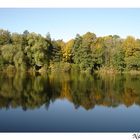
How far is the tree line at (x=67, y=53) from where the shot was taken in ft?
130

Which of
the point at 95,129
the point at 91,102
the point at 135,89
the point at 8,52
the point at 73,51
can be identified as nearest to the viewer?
the point at 95,129

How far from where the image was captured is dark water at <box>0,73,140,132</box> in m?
11.6

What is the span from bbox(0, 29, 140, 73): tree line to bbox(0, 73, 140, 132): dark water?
18945 millimetres

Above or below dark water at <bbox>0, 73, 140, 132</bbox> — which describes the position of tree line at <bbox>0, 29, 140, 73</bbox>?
above

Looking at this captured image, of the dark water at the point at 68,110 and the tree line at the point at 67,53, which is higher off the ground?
the tree line at the point at 67,53

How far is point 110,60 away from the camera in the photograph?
1612 inches

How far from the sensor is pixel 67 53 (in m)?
44.3

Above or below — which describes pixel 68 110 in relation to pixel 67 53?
below

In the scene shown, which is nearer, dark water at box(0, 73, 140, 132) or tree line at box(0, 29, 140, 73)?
dark water at box(0, 73, 140, 132)

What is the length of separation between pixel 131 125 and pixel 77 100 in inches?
216

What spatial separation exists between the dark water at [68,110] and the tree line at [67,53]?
1894 centimetres

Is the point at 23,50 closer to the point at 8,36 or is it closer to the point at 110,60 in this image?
the point at 8,36

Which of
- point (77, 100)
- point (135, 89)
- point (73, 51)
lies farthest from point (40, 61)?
point (77, 100)

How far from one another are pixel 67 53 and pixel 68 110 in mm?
29860
